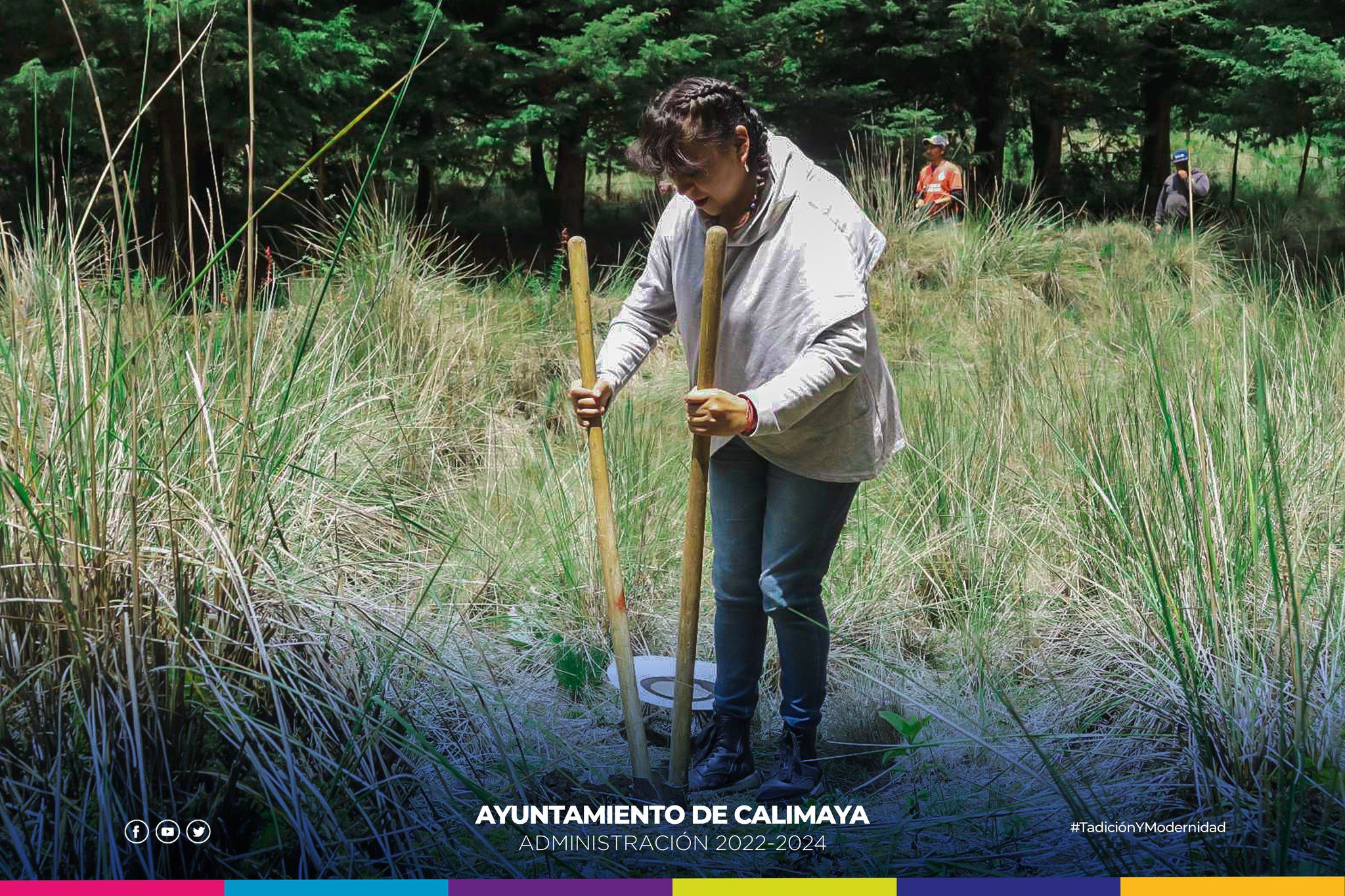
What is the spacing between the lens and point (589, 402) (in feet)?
8.50

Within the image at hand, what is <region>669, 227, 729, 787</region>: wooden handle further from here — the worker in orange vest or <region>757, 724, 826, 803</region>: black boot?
the worker in orange vest

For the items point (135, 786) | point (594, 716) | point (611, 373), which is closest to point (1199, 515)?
point (611, 373)

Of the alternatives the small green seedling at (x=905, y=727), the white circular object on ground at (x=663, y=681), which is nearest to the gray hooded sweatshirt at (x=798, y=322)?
the small green seedling at (x=905, y=727)

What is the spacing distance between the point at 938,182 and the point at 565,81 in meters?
3.17

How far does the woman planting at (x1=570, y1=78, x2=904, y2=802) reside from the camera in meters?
2.44

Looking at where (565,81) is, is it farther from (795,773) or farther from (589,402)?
(795,773)

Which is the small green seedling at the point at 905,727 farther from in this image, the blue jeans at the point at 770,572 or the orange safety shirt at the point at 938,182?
the orange safety shirt at the point at 938,182

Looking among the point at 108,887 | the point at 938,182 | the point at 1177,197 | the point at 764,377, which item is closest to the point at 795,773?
the point at 764,377

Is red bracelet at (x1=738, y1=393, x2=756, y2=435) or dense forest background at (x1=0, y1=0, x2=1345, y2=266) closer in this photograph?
red bracelet at (x1=738, y1=393, x2=756, y2=435)

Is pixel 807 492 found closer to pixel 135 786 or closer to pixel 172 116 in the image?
pixel 135 786

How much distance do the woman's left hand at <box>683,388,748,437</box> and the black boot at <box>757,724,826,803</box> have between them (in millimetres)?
960

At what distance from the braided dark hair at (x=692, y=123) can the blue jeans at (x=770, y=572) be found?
651mm

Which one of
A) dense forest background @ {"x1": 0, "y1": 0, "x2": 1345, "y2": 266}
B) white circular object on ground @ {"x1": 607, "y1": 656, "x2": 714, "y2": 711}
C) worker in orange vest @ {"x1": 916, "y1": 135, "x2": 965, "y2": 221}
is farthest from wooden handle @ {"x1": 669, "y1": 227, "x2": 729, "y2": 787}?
worker in orange vest @ {"x1": 916, "y1": 135, "x2": 965, "y2": 221}

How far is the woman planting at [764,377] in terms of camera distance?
8.00 ft
